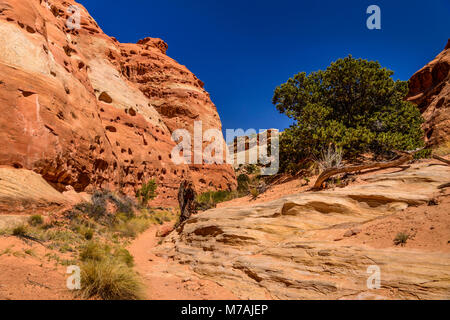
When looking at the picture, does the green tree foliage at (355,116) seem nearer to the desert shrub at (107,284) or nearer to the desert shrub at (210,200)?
the desert shrub at (210,200)

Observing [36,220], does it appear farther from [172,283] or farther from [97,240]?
[172,283]

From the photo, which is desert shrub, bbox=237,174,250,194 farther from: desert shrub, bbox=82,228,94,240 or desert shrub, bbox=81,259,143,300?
desert shrub, bbox=81,259,143,300

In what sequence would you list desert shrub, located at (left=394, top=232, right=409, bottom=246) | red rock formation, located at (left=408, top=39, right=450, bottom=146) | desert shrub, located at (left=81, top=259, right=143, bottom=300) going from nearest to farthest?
desert shrub, located at (left=81, top=259, right=143, bottom=300)
desert shrub, located at (left=394, top=232, right=409, bottom=246)
red rock formation, located at (left=408, top=39, right=450, bottom=146)

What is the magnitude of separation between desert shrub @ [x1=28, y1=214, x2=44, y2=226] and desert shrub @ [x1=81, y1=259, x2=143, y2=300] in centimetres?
399

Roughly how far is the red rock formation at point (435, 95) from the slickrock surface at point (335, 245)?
44.6ft

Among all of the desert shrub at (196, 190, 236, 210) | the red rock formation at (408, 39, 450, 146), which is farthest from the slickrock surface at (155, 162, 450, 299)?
the red rock formation at (408, 39, 450, 146)

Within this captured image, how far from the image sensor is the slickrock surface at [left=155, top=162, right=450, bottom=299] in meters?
3.69

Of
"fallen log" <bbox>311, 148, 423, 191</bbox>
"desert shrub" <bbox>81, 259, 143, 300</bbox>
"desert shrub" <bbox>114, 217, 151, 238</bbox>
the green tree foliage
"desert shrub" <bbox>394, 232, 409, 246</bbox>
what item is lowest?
"desert shrub" <bbox>114, 217, 151, 238</bbox>

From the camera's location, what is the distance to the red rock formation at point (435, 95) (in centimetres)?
1711

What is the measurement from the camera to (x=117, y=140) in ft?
57.6

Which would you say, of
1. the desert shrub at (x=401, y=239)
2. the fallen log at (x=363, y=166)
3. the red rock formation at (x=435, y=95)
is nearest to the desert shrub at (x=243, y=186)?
the fallen log at (x=363, y=166)

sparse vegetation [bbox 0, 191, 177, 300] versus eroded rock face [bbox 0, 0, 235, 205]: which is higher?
eroded rock face [bbox 0, 0, 235, 205]

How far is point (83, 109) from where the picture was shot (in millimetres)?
12789

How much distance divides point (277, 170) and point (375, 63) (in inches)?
351
